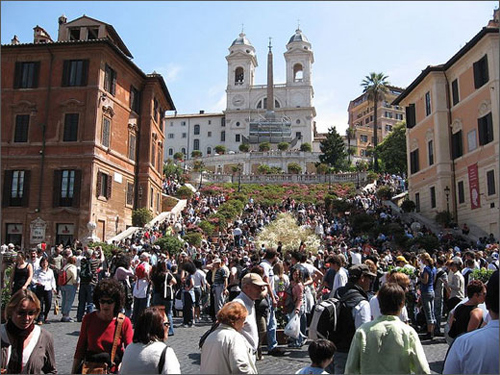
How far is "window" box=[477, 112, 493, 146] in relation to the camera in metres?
27.3

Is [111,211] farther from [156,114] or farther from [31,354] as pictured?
[31,354]

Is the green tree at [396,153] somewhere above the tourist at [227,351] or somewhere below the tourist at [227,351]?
above

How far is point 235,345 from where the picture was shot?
14.0 ft

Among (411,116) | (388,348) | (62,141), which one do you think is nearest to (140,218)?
(62,141)

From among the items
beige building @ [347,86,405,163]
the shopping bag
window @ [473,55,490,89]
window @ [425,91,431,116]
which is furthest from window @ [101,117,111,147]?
beige building @ [347,86,405,163]

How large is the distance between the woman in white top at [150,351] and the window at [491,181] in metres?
26.4

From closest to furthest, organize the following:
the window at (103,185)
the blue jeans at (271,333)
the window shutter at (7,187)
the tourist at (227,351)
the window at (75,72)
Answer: the tourist at (227,351) → the blue jeans at (271,333) → the window shutter at (7,187) → the window at (103,185) → the window at (75,72)

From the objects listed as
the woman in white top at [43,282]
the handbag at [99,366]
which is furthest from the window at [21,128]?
the handbag at [99,366]

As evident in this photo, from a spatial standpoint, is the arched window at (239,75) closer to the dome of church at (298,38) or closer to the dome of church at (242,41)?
the dome of church at (242,41)

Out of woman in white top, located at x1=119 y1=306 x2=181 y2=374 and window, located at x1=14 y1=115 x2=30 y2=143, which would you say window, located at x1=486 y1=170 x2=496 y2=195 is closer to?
woman in white top, located at x1=119 y1=306 x2=181 y2=374

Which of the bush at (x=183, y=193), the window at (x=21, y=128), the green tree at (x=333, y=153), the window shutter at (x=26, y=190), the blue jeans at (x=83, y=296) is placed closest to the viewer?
the blue jeans at (x=83, y=296)

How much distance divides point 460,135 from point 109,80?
2300cm

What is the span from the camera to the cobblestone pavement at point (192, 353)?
8.27 metres

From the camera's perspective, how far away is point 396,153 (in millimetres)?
65375
